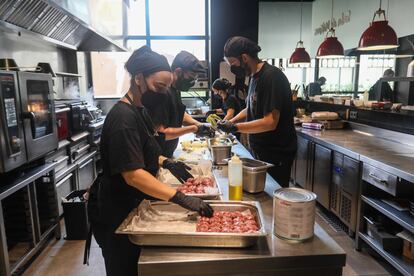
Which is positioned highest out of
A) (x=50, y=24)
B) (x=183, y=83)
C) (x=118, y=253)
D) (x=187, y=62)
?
(x=50, y=24)

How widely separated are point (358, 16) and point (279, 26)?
243 cm

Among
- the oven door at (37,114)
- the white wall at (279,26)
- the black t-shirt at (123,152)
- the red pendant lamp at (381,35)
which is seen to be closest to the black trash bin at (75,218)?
the oven door at (37,114)

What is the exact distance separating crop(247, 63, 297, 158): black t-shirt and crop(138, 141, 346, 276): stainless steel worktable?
1064mm

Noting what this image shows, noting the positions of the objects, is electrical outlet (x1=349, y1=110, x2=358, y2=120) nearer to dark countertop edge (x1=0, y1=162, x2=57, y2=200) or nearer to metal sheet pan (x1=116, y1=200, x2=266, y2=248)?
metal sheet pan (x1=116, y1=200, x2=266, y2=248)

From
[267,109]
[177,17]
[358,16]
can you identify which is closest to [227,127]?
[267,109]

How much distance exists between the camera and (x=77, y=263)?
2.58 metres

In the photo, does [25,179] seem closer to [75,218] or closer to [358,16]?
[75,218]

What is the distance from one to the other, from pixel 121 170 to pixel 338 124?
360 cm

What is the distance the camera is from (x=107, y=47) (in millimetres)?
4652

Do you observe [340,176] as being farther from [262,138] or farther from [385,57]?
[385,57]

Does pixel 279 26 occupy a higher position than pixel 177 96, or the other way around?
pixel 279 26

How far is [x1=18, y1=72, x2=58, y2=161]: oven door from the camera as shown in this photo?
90.8 inches

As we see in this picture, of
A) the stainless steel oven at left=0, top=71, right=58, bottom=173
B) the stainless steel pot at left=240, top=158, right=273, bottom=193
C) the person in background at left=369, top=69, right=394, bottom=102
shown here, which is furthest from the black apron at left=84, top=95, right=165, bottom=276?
the person in background at left=369, top=69, right=394, bottom=102

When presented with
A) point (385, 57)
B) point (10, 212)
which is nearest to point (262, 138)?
point (10, 212)
